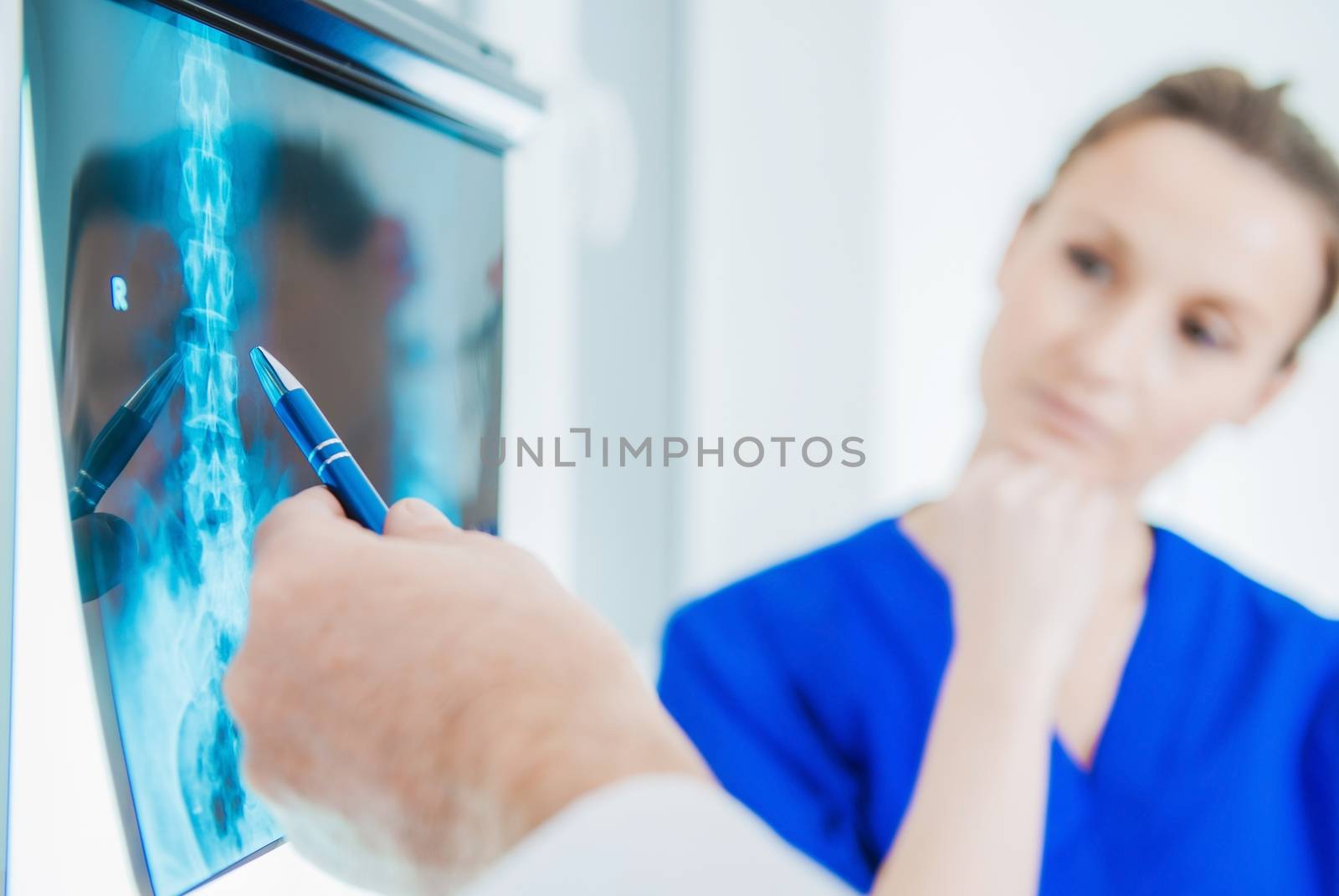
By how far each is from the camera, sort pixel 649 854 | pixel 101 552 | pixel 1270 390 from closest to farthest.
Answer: pixel 649 854, pixel 101 552, pixel 1270 390

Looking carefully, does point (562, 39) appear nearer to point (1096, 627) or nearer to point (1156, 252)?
point (1156, 252)

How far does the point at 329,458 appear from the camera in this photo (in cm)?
34

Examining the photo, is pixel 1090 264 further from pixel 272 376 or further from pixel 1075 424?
pixel 272 376

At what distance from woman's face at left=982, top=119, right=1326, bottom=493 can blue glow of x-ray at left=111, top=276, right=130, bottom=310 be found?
0.57 meters

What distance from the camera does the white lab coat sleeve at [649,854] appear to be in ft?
0.62

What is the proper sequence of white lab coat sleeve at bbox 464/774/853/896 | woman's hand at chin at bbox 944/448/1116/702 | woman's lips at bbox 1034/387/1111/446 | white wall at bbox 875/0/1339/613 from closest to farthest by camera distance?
1. white lab coat sleeve at bbox 464/774/853/896
2. woman's hand at chin at bbox 944/448/1116/702
3. woman's lips at bbox 1034/387/1111/446
4. white wall at bbox 875/0/1339/613

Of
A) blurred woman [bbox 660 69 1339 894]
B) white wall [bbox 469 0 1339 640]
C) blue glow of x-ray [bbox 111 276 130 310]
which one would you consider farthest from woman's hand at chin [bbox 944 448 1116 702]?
blue glow of x-ray [bbox 111 276 130 310]

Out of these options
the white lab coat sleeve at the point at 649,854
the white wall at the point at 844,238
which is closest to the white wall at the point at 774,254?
the white wall at the point at 844,238

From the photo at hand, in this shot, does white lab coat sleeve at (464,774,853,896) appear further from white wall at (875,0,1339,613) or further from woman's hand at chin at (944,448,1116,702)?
white wall at (875,0,1339,613)

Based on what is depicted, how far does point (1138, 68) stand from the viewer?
934mm

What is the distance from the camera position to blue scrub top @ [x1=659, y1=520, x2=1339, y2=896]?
620mm

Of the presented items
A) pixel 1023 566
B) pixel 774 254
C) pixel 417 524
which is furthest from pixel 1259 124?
pixel 417 524

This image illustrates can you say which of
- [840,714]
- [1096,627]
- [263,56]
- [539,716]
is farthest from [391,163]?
[1096,627]

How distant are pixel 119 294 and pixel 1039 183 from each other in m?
0.91
